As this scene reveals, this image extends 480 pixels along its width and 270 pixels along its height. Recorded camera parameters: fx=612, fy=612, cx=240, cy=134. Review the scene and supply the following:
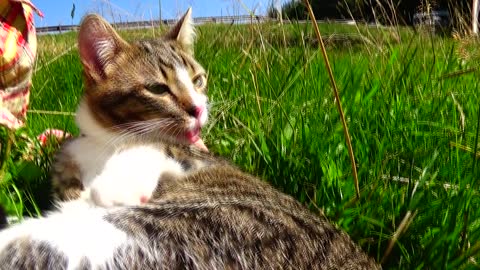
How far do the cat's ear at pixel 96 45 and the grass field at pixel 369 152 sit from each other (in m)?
0.44

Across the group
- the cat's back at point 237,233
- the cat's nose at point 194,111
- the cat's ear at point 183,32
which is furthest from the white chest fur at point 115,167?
the cat's ear at point 183,32

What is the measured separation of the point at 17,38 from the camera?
10.4 ft

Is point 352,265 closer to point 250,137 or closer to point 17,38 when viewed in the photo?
point 250,137

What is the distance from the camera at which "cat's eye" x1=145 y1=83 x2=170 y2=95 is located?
92.3 inches

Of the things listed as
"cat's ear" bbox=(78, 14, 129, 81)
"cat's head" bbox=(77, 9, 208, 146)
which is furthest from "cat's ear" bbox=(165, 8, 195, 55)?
"cat's ear" bbox=(78, 14, 129, 81)

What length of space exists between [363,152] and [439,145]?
28 cm

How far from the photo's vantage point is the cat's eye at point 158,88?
7.69 feet

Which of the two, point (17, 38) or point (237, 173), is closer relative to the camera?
point (237, 173)

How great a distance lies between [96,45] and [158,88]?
0.29m

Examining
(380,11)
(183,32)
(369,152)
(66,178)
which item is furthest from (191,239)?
(380,11)

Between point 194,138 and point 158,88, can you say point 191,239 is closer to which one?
point 194,138

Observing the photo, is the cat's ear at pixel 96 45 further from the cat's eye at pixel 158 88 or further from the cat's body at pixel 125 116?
the cat's eye at pixel 158 88

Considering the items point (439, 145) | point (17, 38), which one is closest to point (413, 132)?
point (439, 145)

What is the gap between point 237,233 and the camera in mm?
1448
